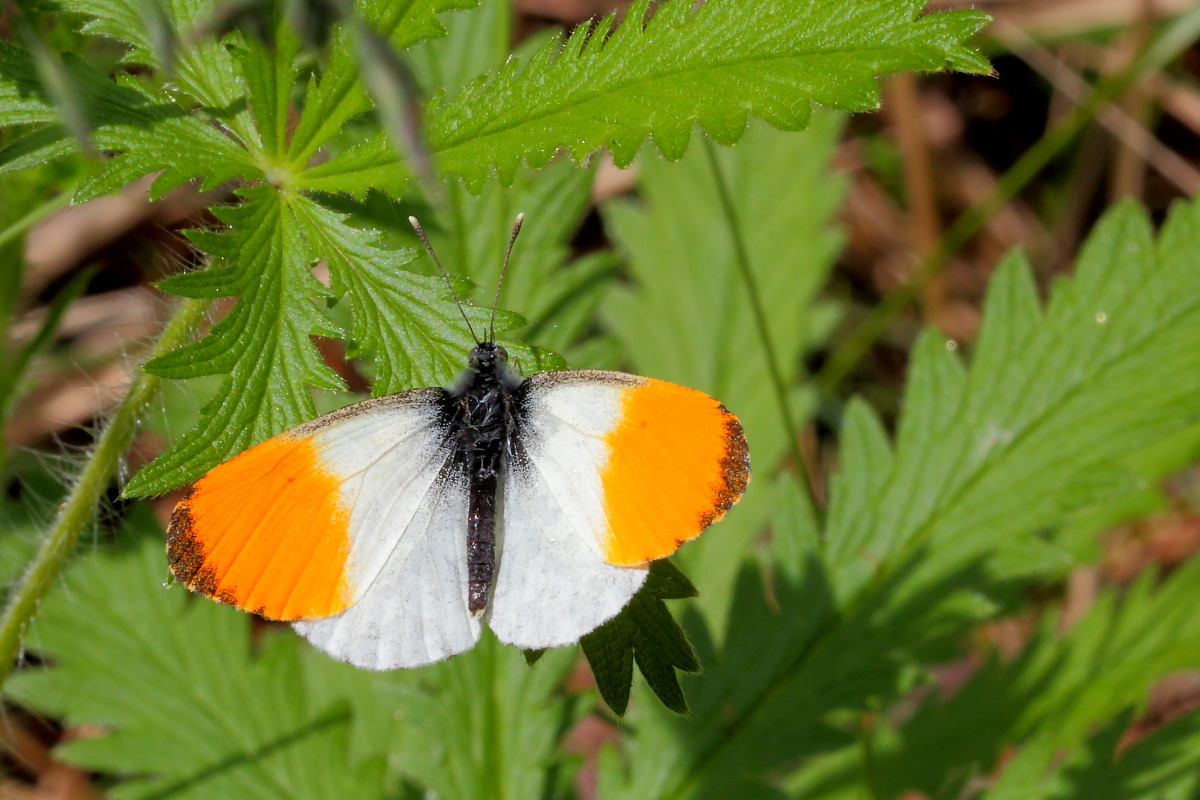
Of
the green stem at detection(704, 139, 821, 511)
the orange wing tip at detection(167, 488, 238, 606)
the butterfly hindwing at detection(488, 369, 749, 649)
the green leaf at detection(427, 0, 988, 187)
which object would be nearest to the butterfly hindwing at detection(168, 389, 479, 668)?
the orange wing tip at detection(167, 488, 238, 606)

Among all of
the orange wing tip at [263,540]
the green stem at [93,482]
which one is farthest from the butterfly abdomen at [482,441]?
the green stem at [93,482]

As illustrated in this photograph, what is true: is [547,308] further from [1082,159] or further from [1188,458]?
[1082,159]

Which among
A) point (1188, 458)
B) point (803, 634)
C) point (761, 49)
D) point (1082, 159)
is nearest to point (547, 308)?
point (761, 49)

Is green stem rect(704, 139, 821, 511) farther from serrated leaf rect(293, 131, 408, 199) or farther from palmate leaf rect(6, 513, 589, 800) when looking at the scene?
serrated leaf rect(293, 131, 408, 199)

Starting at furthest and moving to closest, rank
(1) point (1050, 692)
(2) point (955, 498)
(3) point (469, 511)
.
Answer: (1) point (1050, 692)
(2) point (955, 498)
(3) point (469, 511)

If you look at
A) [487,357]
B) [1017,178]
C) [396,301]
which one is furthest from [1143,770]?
[1017,178]

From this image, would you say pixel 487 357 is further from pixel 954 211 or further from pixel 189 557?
pixel 954 211

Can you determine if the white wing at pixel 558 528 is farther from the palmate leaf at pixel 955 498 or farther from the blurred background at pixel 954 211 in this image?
the blurred background at pixel 954 211
